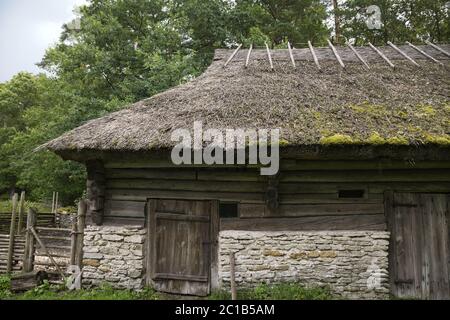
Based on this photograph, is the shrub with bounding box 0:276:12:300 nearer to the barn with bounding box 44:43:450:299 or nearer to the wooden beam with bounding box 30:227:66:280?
the wooden beam with bounding box 30:227:66:280

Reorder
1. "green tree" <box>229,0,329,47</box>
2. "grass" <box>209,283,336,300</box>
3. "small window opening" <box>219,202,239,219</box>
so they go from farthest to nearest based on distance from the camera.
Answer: "green tree" <box>229,0,329,47</box> → "small window opening" <box>219,202,239,219</box> → "grass" <box>209,283,336,300</box>

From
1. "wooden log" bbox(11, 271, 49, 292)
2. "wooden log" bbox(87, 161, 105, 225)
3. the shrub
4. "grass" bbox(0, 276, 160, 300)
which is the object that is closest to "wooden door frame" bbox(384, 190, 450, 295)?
"grass" bbox(0, 276, 160, 300)

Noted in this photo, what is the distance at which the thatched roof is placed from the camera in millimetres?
5297

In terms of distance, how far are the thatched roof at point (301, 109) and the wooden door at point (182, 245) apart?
4.70 feet

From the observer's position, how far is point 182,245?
244 inches

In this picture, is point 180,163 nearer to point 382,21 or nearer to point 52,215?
point 52,215

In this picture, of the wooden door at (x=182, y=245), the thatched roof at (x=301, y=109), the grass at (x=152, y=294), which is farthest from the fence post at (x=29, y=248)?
the wooden door at (x=182, y=245)

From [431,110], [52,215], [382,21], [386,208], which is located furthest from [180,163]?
[382,21]

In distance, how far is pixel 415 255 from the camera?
588cm

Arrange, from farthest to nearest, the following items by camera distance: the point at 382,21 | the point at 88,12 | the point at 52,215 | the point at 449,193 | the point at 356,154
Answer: the point at 88,12 → the point at 382,21 → the point at 52,215 → the point at 449,193 → the point at 356,154

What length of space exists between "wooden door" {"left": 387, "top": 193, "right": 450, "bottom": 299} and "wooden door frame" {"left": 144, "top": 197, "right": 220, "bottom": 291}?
2.89 metres

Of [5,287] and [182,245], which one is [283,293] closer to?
[182,245]

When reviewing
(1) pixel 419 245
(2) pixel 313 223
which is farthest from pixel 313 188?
(1) pixel 419 245

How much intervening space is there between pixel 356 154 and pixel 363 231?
1.40m
